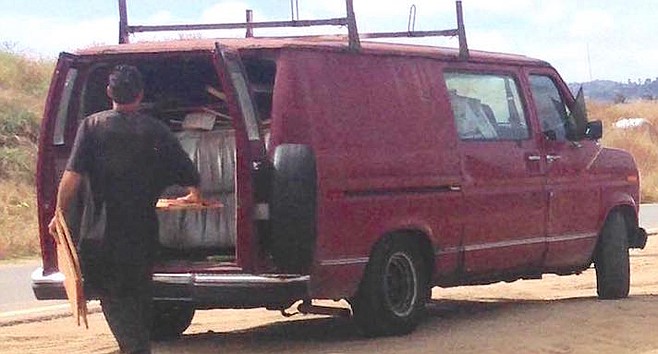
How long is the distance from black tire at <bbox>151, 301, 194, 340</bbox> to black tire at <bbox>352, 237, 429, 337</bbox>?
4.33ft

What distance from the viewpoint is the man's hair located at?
7.50m

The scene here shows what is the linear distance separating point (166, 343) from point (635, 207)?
4.42 meters

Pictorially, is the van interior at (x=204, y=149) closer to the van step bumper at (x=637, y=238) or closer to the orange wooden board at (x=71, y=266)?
the orange wooden board at (x=71, y=266)

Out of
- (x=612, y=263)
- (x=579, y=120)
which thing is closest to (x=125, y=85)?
(x=579, y=120)

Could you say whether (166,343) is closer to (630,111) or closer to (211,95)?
(211,95)

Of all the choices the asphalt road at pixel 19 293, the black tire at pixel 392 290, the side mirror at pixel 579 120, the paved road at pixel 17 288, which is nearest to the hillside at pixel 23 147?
the paved road at pixel 17 288

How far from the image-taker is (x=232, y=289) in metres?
8.94

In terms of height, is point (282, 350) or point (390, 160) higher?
point (390, 160)

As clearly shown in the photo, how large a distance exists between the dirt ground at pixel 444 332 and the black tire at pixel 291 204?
2.78 ft

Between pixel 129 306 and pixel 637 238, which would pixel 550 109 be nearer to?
pixel 637 238

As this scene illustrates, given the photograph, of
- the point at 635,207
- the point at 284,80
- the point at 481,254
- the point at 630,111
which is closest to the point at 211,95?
the point at 284,80

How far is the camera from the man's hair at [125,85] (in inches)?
295

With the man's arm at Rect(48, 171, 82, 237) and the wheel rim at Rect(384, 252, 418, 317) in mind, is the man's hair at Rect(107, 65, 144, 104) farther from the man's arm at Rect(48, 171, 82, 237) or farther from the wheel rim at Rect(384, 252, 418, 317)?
the wheel rim at Rect(384, 252, 418, 317)

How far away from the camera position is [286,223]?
8.91 m
